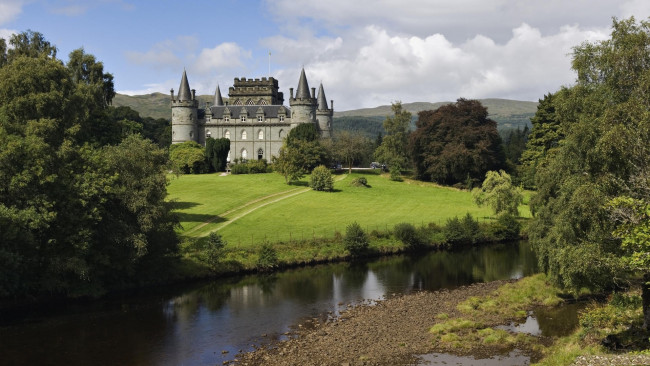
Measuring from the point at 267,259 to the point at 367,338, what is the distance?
15.4 metres

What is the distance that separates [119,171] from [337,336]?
16.1 m

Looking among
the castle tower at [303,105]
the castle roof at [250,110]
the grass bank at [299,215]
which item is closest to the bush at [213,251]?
the grass bank at [299,215]

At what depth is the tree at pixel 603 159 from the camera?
19.0 m

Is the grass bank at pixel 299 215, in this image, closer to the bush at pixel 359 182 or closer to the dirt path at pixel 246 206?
the dirt path at pixel 246 206

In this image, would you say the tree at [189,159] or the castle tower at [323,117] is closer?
the tree at [189,159]

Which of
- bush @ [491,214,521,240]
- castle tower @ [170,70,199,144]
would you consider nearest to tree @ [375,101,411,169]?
bush @ [491,214,521,240]

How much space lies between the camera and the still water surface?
74.2ft

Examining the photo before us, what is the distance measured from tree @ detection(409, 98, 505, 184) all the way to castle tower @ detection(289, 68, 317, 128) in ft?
57.4

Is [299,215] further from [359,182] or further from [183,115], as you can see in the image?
[183,115]

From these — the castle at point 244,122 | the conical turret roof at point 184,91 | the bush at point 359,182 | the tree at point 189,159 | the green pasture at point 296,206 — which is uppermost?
the conical turret roof at point 184,91

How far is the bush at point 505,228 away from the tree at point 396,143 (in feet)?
84.4

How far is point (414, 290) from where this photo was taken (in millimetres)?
33094

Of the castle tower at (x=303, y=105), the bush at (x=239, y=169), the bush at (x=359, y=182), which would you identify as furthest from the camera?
the castle tower at (x=303, y=105)

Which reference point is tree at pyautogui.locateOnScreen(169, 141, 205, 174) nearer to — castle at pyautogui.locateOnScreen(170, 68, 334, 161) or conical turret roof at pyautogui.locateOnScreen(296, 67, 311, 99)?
castle at pyautogui.locateOnScreen(170, 68, 334, 161)
